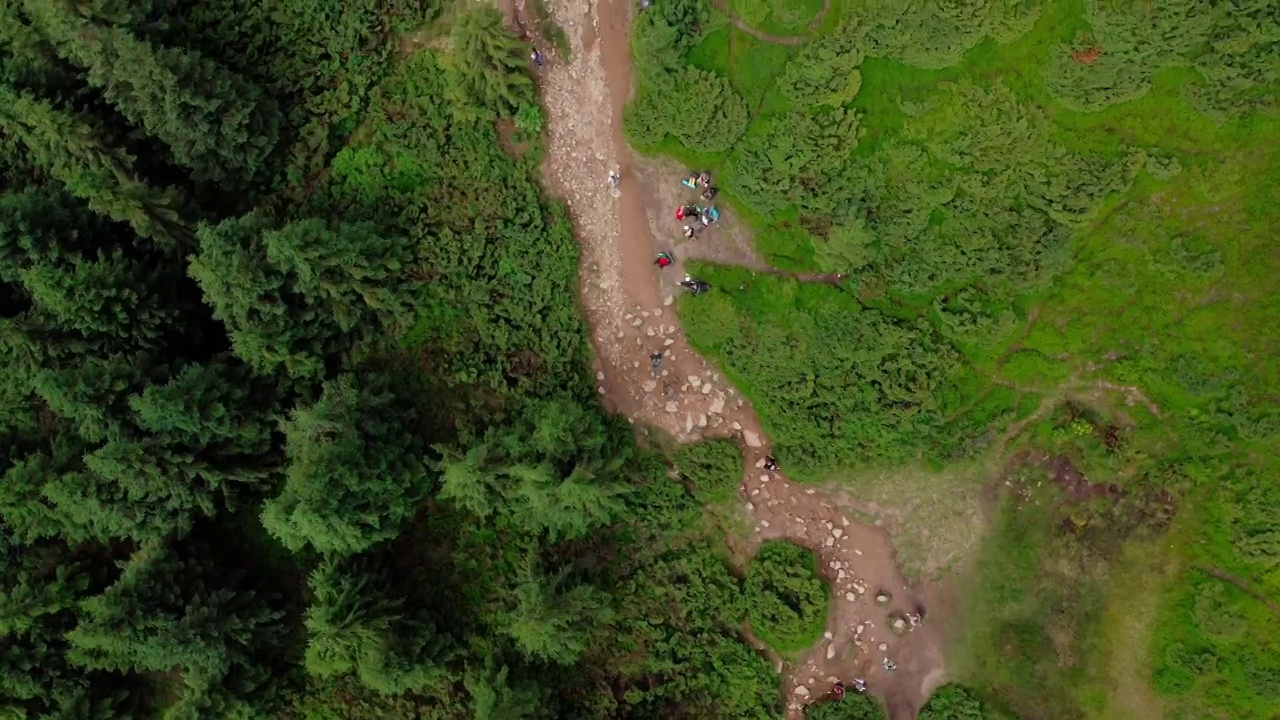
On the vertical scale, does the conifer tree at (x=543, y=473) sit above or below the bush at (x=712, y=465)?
below

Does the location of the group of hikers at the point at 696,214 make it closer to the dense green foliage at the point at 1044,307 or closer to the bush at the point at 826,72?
the dense green foliage at the point at 1044,307

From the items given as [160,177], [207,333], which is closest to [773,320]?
[207,333]

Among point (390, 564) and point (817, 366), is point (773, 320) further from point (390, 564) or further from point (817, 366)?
point (390, 564)

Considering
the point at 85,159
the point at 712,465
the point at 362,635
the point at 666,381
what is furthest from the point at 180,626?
the point at 712,465

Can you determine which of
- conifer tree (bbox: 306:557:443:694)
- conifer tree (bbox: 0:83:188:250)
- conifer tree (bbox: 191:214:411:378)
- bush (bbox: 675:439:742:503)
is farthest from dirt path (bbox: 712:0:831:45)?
conifer tree (bbox: 306:557:443:694)

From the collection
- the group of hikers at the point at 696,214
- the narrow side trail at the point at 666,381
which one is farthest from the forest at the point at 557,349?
the narrow side trail at the point at 666,381

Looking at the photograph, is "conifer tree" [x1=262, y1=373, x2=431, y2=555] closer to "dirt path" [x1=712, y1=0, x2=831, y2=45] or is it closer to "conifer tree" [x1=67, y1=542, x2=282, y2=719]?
"conifer tree" [x1=67, y1=542, x2=282, y2=719]
